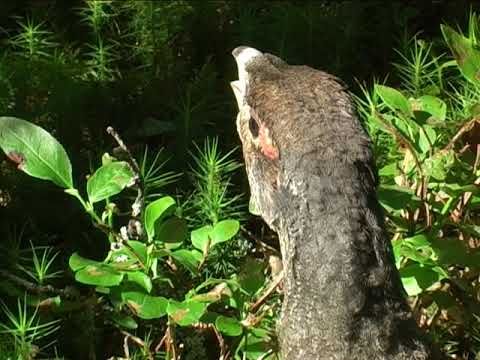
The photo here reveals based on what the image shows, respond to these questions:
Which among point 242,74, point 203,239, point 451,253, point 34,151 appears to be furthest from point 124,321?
point 451,253

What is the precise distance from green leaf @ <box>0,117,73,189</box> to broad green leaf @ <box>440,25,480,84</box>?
1.36m

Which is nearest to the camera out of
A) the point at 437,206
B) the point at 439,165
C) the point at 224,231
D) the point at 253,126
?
the point at 253,126

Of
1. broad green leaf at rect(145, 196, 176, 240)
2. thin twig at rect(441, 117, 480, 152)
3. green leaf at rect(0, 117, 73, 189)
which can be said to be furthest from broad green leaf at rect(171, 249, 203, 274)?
thin twig at rect(441, 117, 480, 152)

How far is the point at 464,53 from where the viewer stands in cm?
403

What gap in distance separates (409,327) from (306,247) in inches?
15.2

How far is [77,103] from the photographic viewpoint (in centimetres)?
501

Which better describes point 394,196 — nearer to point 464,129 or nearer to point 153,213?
point 464,129

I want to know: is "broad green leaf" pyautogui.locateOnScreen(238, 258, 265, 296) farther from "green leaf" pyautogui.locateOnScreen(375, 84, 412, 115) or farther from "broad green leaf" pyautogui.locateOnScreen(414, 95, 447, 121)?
"broad green leaf" pyautogui.locateOnScreen(414, 95, 447, 121)

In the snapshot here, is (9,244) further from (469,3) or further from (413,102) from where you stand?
(469,3)

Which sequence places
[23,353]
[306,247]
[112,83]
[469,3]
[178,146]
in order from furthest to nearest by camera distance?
1. [469,3]
2. [112,83]
3. [178,146]
4. [23,353]
5. [306,247]

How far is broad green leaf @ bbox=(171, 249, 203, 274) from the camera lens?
3.70 meters

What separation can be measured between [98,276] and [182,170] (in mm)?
1218

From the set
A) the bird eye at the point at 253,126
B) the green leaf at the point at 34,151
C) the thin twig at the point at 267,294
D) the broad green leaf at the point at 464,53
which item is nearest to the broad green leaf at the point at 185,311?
the thin twig at the point at 267,294

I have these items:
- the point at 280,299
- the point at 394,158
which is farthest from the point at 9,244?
the point at 394,158
